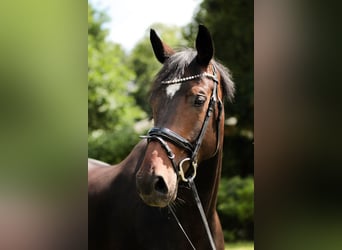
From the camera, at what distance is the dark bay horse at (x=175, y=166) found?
2311 millimetres

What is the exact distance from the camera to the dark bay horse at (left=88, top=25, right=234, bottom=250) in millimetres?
2311

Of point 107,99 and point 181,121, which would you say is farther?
point 107,99

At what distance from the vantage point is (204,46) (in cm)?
259

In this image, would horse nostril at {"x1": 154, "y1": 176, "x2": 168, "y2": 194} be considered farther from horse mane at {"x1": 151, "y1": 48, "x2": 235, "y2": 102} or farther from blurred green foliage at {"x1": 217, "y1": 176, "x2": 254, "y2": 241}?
blurred green foliage at {"x1": 217, "y1": 176, "x2": 254, "y2": 241}

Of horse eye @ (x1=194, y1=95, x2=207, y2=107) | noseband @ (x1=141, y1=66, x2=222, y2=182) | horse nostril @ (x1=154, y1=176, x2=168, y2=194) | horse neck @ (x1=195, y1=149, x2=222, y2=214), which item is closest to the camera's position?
horse nostril @ (x1=154, y1=176, x2=168, y2=194)

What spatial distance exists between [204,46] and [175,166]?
77 cm

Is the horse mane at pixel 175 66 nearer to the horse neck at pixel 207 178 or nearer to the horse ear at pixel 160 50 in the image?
the horse ear at pixel 160 50

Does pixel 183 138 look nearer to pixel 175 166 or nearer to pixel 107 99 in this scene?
pixel 175 166

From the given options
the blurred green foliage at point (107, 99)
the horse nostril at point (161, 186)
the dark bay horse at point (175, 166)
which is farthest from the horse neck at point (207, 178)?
the blurred green foliage at point (107, 99)

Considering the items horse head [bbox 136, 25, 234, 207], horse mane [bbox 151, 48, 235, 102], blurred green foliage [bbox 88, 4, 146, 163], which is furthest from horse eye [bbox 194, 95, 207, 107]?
blurred green foliage [bbox 88, 4, 146, 163]

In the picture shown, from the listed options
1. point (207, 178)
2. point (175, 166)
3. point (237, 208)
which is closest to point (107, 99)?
point (237, 208)
